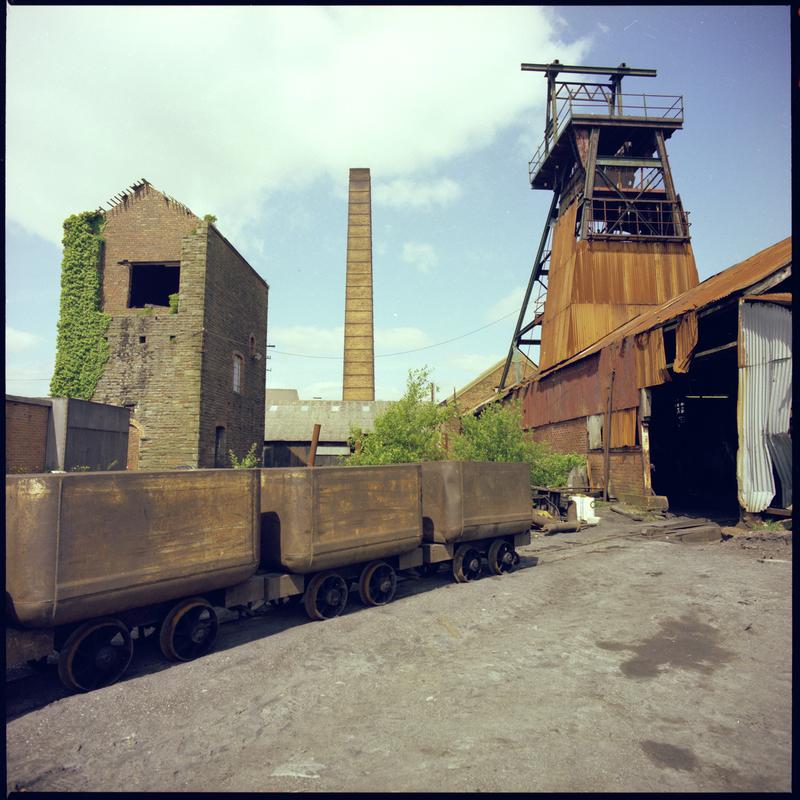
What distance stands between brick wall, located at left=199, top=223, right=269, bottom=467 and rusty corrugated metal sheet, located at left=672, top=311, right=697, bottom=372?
1486 cm

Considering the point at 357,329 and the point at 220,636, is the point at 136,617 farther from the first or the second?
the point at 357,329

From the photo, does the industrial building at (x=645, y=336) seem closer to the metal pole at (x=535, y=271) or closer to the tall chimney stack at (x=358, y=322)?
the metal pole at (x=535, y=271)

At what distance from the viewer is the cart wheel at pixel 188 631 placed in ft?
18.3

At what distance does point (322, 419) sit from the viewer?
117 feet

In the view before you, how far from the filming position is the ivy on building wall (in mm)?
18078

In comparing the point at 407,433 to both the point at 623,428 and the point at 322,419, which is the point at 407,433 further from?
the point at 322,419

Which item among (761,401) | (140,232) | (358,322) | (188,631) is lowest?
(188,631)

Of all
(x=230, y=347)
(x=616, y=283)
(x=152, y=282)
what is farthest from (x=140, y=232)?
(x=616, y=283)

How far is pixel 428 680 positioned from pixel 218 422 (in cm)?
1584

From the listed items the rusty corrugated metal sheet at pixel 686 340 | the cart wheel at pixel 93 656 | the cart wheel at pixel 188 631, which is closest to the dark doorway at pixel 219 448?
the cart wheel at pixel 188 631

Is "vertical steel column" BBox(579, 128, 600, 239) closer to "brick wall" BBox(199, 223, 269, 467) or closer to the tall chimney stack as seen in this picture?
"brick wall" BBox(199, 223, 269, 467)

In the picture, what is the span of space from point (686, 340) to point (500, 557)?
8.03 metres

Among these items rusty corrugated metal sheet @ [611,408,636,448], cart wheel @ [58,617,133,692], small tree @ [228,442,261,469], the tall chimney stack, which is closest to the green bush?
rusty corrugated metal sheet @ [611,408,636,448]

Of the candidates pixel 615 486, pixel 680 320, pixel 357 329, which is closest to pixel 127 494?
pixel 680 320
